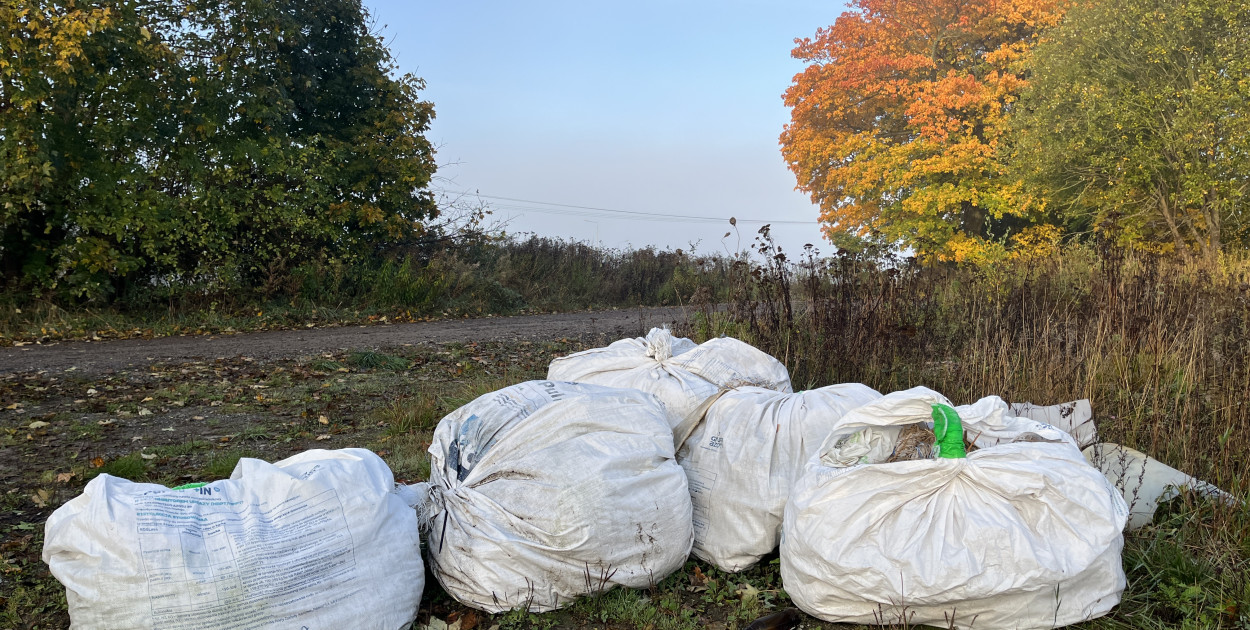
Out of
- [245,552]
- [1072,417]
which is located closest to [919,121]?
[1072,417]

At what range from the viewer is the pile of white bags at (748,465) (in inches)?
98.3

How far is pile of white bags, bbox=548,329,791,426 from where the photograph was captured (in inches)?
118

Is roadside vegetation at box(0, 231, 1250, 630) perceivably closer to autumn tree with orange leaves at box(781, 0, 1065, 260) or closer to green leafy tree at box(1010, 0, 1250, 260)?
green leafy tree at box(1010, 0, 1250, 260)

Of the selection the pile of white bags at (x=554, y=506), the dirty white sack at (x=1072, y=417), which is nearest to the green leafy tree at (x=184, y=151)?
the pile of white bags at (x=554, y=506)

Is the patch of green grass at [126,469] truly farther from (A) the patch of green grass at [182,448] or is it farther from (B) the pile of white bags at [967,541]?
(B) the pile of white bags at [967,541]

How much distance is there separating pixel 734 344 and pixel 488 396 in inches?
48.2

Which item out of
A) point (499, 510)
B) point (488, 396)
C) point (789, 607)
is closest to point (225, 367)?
point (488, 396)

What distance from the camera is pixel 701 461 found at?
8.61 feet

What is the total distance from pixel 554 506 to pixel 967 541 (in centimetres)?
111

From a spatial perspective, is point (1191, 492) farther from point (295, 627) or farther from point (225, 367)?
point (225, 367)

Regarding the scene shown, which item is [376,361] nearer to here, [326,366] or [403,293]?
[326,366]

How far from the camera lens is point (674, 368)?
314cm

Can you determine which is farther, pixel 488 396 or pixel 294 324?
pixel 294 324

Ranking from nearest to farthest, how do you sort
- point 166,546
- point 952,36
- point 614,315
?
point 166,546 < point 614,315 < point 952,36
